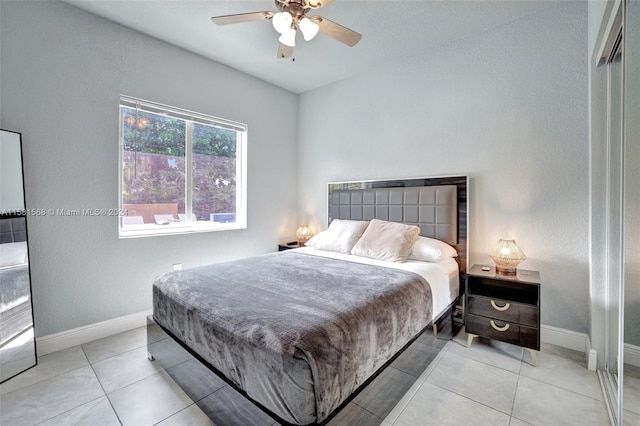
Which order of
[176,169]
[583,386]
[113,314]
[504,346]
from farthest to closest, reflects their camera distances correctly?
[176,169], [113,314], [504,346], [583,386]

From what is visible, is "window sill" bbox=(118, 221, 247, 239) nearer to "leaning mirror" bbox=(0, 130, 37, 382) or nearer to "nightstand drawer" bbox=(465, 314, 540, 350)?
"leaning mirror" bbox=(0, 130, 37, 382)

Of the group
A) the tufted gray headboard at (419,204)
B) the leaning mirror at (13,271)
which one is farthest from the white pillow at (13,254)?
the tufted gray headboard at (419,204)

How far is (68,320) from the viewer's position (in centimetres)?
242

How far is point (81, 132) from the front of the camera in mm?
2461

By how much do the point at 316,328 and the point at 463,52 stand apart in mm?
3003

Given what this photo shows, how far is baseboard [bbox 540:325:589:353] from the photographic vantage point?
2303 millimetres

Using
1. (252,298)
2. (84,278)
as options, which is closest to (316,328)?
(252,298)

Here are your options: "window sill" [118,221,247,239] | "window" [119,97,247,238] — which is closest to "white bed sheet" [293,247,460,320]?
"window sill" [118,221,247,239]

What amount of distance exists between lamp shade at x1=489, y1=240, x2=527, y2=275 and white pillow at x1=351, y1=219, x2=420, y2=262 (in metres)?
0.68

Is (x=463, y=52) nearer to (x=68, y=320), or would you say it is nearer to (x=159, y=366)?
(x=159, y=366)

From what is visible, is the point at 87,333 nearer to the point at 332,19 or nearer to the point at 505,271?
the point at 332,19

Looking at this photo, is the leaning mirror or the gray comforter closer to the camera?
the gray comforter

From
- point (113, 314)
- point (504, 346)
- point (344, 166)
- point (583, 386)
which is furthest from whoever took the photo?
point (344, 166)

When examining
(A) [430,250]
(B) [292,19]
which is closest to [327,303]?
(A) [430,250]
